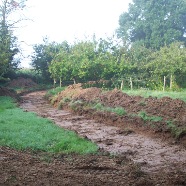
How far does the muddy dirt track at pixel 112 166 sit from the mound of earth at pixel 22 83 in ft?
85.7

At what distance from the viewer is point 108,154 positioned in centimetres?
767

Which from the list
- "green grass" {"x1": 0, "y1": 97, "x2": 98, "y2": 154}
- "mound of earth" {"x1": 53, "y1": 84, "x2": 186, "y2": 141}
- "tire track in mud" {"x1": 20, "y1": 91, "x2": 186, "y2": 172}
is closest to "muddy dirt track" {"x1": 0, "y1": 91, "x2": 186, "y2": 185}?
"tire track in mud" {"x1": 20, "y1": 91, "x2": 186, "y2": 172}

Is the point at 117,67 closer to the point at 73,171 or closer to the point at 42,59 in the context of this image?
the point at 42,59

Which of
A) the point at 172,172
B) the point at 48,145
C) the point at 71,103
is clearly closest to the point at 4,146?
the point at 48,145

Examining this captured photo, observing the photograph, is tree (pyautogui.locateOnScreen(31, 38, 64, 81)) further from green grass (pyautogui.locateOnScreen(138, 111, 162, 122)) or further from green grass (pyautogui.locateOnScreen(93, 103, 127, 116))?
green grass (pyautogui.locateOnScreen(138, 111, 162, 122))

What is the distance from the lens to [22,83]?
35594 mm

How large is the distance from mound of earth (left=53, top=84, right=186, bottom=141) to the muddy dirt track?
91cm

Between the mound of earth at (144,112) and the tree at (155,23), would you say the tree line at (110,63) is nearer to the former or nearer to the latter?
the mound of earth at (144,112)

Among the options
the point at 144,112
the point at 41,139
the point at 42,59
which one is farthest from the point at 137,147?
the point at 42,59

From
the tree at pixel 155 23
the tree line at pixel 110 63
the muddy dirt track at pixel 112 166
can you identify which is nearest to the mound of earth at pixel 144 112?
the muddy dirt track at pixel 112 166

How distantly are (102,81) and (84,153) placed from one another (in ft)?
61.7

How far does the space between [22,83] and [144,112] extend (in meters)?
25.6

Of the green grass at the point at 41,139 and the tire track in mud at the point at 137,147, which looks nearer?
the tire track in mud at the point at 137,147

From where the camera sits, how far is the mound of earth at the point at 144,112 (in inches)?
415
